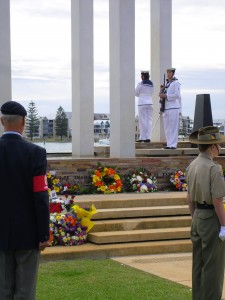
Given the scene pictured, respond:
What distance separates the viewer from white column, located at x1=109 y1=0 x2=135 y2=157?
15.2 meters

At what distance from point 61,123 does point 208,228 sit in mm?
17486

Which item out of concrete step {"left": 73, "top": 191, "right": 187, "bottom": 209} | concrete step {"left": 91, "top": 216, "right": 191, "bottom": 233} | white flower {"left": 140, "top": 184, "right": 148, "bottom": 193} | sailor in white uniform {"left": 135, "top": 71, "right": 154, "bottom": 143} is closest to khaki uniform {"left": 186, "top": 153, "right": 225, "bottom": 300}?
concrete step {"left": 91, "top": 216, "right": 191, "bottom": 233}

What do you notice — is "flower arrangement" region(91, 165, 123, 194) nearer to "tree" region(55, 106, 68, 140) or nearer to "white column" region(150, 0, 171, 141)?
"white column" region(150, 0, 171, 141)

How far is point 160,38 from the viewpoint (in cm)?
1812

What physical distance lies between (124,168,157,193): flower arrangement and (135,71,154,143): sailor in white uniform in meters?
3.41

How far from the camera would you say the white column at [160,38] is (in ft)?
59.5

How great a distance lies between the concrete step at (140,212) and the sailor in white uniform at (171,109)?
186 inches

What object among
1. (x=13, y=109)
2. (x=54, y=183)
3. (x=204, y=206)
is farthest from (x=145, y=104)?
(x=13, y=109)

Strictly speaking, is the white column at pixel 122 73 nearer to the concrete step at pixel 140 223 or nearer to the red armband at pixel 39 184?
the concrete step at pixel 140 223

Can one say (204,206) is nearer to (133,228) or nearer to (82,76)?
(133,228)


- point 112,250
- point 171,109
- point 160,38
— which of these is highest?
point 160,38

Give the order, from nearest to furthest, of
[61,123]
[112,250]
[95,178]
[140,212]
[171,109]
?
1. [112,250]
2. [140,212]
3. [95,178]
4. [171,109]
5. [61,123]

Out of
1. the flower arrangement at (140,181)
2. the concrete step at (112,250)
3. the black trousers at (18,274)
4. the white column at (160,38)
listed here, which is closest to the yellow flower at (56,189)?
the flower arrangement at (140,181)

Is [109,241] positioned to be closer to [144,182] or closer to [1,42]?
[144,182]
